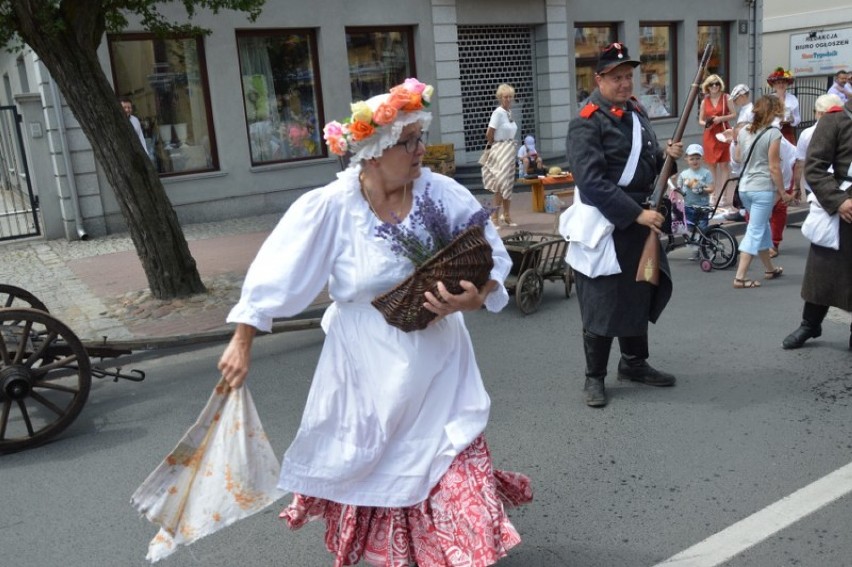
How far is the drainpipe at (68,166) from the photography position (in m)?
11.9

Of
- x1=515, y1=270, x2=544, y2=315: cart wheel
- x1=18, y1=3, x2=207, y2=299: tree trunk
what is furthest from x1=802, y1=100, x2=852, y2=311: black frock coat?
x1=18, y1=3, x2=207, y2=299: tree trunk

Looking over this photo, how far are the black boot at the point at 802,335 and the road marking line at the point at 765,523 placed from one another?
6.27 ft

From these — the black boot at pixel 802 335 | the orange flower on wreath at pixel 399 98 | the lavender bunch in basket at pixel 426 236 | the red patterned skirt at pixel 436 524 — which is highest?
the orange flower on wreath at pixel 399 98

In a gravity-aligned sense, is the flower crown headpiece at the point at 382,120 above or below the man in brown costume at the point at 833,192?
above

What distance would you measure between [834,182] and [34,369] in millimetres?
5103

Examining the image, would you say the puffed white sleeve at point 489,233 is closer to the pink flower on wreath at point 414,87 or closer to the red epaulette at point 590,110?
the pink flower on wreath at point 414,87

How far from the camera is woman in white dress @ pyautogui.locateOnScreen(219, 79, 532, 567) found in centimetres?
269

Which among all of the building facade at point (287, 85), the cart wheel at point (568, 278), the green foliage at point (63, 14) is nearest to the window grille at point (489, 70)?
the building facade at point (287, 85)

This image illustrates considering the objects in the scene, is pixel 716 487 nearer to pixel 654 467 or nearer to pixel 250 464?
pixel 654 467

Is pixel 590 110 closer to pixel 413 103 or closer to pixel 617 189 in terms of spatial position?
pixel 617 189

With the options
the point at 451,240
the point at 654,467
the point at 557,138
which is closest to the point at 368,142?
the point at 451,240

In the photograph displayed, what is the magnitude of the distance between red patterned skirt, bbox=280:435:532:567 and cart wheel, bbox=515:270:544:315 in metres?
4.31

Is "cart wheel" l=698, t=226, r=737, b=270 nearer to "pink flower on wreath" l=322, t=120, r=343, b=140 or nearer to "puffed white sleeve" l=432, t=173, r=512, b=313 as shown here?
"puffed white sleeve" l=432, t=173, r=512, b=313

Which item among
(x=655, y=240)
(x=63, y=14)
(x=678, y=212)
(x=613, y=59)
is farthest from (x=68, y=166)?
(x=655, y=240)
